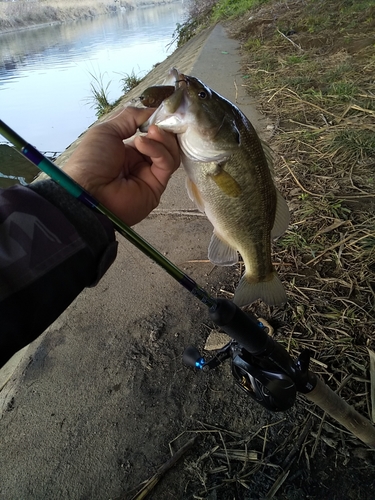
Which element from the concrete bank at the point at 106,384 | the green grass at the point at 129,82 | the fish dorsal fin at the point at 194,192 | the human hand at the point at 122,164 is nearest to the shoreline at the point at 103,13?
the green grass at the point at 129,82

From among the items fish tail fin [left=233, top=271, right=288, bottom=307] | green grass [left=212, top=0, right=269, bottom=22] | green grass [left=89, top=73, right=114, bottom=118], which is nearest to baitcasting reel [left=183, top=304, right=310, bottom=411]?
fish tail fin [left=233, top=271, right=288, bottom=307]

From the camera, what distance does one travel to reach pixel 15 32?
3272 centimetres

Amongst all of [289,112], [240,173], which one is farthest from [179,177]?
[240,173]

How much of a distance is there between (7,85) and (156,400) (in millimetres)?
16239

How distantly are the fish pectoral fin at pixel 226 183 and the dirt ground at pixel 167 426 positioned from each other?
1.14m

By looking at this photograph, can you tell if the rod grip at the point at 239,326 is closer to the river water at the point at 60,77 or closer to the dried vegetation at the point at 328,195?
the dried vegetation at the point at 328,195

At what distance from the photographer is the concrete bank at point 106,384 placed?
2.07 m

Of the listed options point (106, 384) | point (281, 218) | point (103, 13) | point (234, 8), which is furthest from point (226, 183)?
point (103, 13)

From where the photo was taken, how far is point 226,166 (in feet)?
5.40

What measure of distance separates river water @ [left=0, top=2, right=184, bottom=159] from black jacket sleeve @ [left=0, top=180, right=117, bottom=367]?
380 cm

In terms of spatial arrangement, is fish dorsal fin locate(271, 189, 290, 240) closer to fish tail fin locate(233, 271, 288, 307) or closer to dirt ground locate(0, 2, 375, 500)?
fish tail fin locate(233, 271, 288, 307)

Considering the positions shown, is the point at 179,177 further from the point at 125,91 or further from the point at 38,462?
the point at 125,91

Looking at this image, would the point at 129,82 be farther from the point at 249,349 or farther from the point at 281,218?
the point at 249,349

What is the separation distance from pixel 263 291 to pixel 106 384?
125 cm
